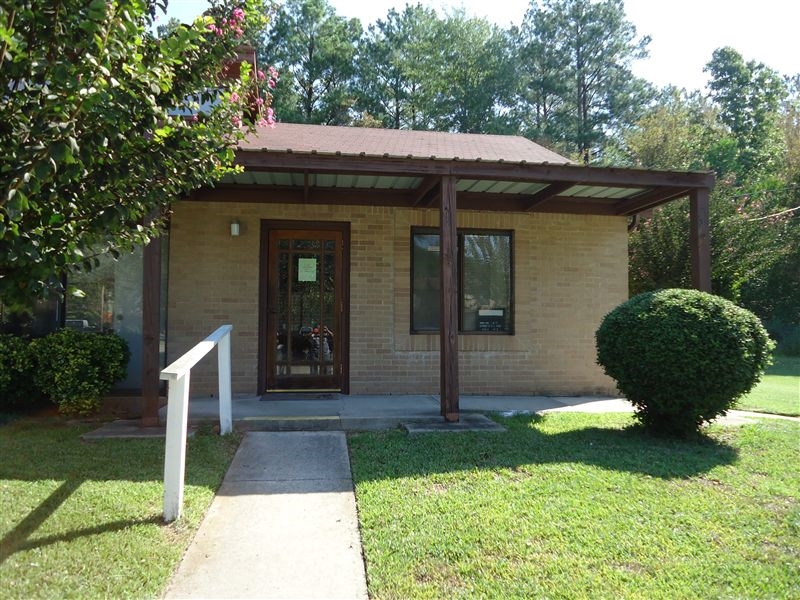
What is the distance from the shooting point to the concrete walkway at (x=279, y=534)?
300 centimetres

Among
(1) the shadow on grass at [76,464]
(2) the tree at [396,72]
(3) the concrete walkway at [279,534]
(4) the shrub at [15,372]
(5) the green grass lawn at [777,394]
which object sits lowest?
(5) the green grass lawn at [777,394]

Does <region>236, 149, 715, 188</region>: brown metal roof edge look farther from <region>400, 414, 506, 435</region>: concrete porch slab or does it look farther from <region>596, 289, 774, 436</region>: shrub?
<region>400, 414, 506, 435</region>: concrete porch slab

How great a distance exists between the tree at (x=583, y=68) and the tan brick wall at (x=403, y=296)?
873 inches

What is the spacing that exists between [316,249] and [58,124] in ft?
20.0

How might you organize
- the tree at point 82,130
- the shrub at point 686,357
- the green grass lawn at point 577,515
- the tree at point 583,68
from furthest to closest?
the tree at point 583,68 → the shrub at point 686,357 → the green grass lawn at point 577,515 → the tree at point 82,130

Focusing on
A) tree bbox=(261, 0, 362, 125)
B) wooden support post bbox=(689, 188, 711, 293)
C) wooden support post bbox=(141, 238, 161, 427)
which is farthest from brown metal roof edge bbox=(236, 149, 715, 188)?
tree bbox=(261, 0, 362, 125)

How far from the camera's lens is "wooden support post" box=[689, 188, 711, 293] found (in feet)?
22.7

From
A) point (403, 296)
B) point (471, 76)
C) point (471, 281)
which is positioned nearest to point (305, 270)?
point (403, 296)

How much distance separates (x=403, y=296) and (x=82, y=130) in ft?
19.9

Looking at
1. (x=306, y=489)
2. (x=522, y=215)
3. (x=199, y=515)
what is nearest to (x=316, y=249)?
(x=522, y=215)

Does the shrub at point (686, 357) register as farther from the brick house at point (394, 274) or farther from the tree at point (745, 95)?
the tree at point (745, 95)

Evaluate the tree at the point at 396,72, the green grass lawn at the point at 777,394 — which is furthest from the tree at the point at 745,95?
the green grass lawn at the point at 777,394

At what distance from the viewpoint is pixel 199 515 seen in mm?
3840

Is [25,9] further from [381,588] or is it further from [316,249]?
[316,249]
